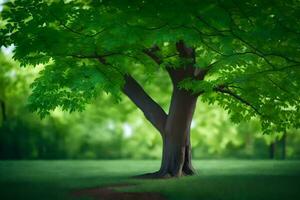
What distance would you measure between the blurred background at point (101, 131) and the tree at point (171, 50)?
12071mm

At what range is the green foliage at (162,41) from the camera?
1209cm

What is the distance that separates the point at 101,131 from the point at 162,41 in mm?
30893

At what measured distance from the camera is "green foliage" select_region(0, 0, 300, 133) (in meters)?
12.1

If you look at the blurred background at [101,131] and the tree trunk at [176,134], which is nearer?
the tree trunk at [176,134]

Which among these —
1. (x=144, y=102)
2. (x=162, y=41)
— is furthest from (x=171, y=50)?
(x=162, y=41)

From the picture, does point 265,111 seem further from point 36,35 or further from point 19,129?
point 19,129

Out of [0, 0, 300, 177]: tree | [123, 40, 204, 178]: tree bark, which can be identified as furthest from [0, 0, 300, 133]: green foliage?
[123, 40, 204, 178]: tree bark

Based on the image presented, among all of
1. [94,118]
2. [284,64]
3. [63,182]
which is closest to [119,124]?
[94,118]

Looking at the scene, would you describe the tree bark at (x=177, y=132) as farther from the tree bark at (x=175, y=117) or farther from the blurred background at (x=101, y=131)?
the blurred background at (x=101, y=131)

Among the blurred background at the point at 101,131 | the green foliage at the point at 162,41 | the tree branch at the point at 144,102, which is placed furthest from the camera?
the blurred background at the point at 101,131

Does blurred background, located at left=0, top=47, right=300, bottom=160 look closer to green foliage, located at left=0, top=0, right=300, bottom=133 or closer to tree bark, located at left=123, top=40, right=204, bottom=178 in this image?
tree bark, located at left=123, top=40, right=204, bottom=178

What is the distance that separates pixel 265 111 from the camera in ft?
57.3

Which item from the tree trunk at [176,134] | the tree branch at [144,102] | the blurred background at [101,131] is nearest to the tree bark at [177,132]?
the tree trunk at [176,134]

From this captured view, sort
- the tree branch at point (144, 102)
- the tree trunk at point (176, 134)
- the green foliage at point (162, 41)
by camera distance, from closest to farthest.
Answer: the green foliage at point (162, 41), the tree trunk at point (176, 134), the tree branch at point (144, 102)
